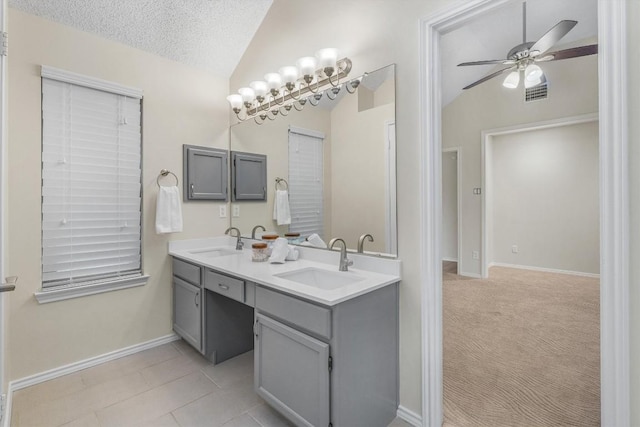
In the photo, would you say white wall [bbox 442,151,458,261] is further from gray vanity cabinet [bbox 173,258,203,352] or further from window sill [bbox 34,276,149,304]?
window sill [bbox 34,276,149,304]

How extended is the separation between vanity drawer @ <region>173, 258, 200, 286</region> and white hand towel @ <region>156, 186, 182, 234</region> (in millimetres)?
283

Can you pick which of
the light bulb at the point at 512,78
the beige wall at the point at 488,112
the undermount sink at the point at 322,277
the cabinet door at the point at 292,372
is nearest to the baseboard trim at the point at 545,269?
the beige wall at the point at 488,112

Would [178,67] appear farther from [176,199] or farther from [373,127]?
[373,127]

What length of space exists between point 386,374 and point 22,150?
8.63ft

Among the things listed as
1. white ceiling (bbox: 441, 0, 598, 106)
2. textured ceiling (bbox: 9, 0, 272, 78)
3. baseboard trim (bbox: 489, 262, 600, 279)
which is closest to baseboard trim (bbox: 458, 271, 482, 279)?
baseboard trim (bbox: 489, 262, 600, 279)

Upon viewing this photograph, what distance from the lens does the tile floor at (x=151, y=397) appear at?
172 cm

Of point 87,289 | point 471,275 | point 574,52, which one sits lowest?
point 471,275

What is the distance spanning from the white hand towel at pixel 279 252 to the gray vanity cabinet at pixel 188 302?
0.59 meters

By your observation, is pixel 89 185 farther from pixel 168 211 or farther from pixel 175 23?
pixel 175 23

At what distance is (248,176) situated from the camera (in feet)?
9.47

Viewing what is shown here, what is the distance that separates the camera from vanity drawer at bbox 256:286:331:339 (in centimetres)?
139

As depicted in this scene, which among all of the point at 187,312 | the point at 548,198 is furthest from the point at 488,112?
the point at 187,312

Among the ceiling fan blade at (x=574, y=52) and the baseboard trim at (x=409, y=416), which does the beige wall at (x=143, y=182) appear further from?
the ceiling fan blade at (x=574, y=52)

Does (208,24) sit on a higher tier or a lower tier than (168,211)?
higher
